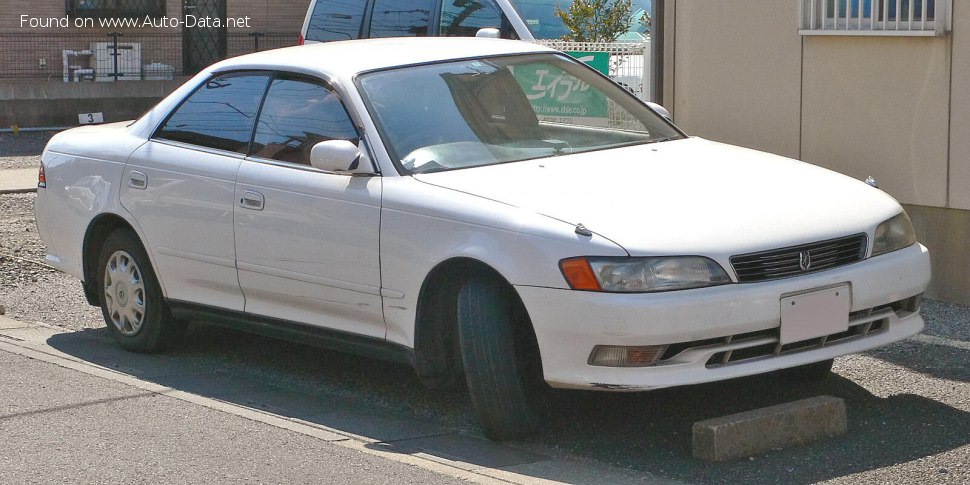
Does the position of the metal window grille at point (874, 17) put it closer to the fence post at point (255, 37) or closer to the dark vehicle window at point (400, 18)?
the dark vehicle window at point (400, 18)

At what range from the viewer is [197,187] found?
21.8 feet

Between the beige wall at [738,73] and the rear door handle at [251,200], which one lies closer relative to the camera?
the rear door handle at [251,200]

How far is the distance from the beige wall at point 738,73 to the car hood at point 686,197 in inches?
98.9

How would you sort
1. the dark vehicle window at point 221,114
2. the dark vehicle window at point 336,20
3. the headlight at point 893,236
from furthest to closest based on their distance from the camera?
the dark vehicle window at point 336,20 → the dark vehicle window at point 221,114 → the headlight at point 893,236

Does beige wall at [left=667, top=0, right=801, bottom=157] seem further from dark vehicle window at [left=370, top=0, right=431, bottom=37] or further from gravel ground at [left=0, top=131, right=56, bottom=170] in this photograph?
gravel ground at [left=0, top=131, right=56, bottom=170]

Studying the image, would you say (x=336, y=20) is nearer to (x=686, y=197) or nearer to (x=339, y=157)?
(x=339, y=157)

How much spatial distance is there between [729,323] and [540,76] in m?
2.05

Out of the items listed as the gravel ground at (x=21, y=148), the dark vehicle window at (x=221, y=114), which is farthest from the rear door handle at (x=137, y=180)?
the gravel ground at (x=21, y=148)

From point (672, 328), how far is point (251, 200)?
7.28 feet

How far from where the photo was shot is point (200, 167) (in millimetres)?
6664

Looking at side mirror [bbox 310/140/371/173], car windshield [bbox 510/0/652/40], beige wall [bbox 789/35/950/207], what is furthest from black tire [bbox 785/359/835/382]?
car windshield [bbox 510/0/652/40]

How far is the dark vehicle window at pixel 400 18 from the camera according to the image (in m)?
12.5

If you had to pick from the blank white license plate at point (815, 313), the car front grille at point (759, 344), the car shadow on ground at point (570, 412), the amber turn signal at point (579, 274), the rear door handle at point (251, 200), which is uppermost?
the rear door handle at point (251, 200)

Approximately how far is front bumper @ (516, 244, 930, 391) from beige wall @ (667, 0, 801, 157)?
3.47m
